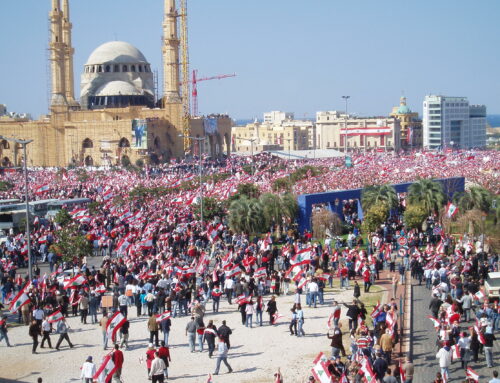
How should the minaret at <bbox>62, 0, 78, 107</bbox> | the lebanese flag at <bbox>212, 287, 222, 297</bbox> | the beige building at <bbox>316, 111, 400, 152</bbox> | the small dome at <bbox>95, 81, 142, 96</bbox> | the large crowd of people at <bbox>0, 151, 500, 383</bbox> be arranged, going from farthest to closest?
the beige building at <bbox>316, 111, 400, 152</bbox> → the small dome at <bbox>95, 81, 142, 96</bbox> → the minaret at <bbox>62, 0, 78, 107</bbox> → the lebanese flag at <bbox>212, 287, 222, 297</bbox> → the large crowd of people at <bbox>0, 151, 500, 383</bbox>

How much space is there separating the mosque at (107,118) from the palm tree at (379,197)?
178ft

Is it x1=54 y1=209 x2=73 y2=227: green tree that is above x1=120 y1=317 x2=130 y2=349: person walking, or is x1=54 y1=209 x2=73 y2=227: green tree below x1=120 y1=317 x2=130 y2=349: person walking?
above

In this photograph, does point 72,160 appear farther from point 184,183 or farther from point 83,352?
point 83,352

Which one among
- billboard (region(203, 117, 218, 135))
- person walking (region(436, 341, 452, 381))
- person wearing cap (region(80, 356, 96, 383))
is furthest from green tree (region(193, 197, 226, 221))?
billboard (region(203, 117, 218, 135))

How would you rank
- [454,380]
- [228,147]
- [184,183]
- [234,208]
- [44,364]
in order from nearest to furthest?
[454,380] → [44,364] → [234,208] → [184,183] → [228,147]

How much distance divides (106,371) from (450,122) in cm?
16729

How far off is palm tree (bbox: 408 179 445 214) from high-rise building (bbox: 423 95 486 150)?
130 meters

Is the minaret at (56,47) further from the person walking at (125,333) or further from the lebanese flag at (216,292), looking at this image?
the person walking at (125,333)

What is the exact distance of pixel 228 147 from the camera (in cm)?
11006

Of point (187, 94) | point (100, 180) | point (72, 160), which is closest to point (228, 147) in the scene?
point (187, 94)

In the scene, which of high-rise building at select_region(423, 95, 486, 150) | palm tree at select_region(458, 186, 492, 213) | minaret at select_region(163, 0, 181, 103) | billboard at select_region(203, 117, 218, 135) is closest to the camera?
palm tree at select_region(458, 186, 492, 213)

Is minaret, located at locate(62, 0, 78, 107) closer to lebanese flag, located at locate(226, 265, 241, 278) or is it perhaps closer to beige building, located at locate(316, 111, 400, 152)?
beige building, located at locate(316, 111, 400, 152)

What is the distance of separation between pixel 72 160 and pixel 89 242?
63073 millimetres

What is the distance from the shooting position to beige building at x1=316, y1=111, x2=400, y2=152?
5960 inches
